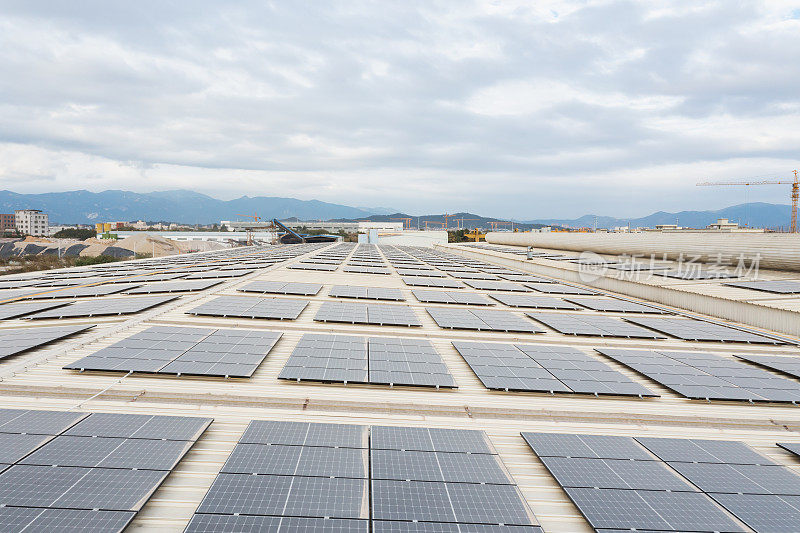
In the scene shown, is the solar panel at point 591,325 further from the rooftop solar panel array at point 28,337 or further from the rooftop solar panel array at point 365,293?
the rooftop solar panel array at point 28,337

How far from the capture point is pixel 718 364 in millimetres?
13820

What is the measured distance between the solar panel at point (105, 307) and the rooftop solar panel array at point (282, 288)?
14.5ft

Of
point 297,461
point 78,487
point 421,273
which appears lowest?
point 297,461

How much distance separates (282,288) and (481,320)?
12797 mm

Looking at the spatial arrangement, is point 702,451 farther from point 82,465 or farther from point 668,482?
point 82,465

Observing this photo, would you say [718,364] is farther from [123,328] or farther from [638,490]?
[123,328]

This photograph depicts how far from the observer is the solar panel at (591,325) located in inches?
681

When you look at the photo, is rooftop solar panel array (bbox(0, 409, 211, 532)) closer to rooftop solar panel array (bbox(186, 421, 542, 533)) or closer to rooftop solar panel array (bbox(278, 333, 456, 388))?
rooftop solar panel array (bbox(186, 421, 542, 533))

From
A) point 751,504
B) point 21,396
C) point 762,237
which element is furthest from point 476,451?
point 762,237

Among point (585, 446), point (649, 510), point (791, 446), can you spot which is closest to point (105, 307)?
point (585, 446)

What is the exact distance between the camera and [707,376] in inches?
495

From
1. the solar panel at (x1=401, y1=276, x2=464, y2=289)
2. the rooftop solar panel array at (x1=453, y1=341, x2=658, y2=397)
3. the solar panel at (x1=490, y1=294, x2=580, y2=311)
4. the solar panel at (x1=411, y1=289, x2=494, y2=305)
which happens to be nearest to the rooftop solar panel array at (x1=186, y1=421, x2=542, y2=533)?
the rooftop solar panel array at (x1=453, y1=341, x2=658, y2=397)

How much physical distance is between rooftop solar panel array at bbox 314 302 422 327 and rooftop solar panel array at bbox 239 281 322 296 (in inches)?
122

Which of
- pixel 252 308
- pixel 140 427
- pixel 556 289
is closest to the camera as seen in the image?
pixel 140 427
